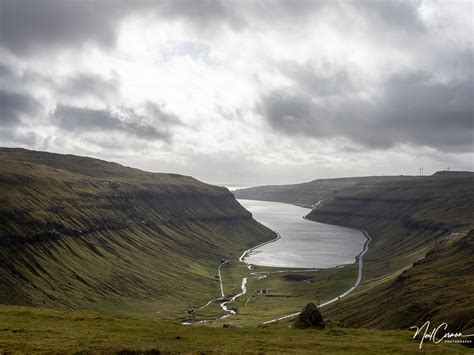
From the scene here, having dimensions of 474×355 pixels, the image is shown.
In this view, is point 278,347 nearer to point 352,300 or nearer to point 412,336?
point 412,336

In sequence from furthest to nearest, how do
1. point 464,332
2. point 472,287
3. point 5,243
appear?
1. point 5,243
2. point 472,287
3. point 464,332

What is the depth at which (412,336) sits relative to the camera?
82375 mm

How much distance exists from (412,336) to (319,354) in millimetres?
24241

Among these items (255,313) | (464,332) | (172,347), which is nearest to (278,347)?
(172,347)

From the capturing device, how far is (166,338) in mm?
77688

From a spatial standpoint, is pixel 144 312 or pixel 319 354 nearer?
pixel 319 354

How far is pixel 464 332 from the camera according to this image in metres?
89.5

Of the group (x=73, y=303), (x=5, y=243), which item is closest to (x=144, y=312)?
(x=73, y=303)

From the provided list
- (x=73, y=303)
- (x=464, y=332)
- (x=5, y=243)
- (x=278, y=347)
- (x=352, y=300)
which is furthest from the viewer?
(x=5, y=243)

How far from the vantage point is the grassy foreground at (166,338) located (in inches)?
2692

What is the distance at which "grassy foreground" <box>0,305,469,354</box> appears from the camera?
68375 mm

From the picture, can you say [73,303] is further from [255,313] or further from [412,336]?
[412,336]

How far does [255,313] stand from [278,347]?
121m

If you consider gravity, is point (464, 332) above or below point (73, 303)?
above
